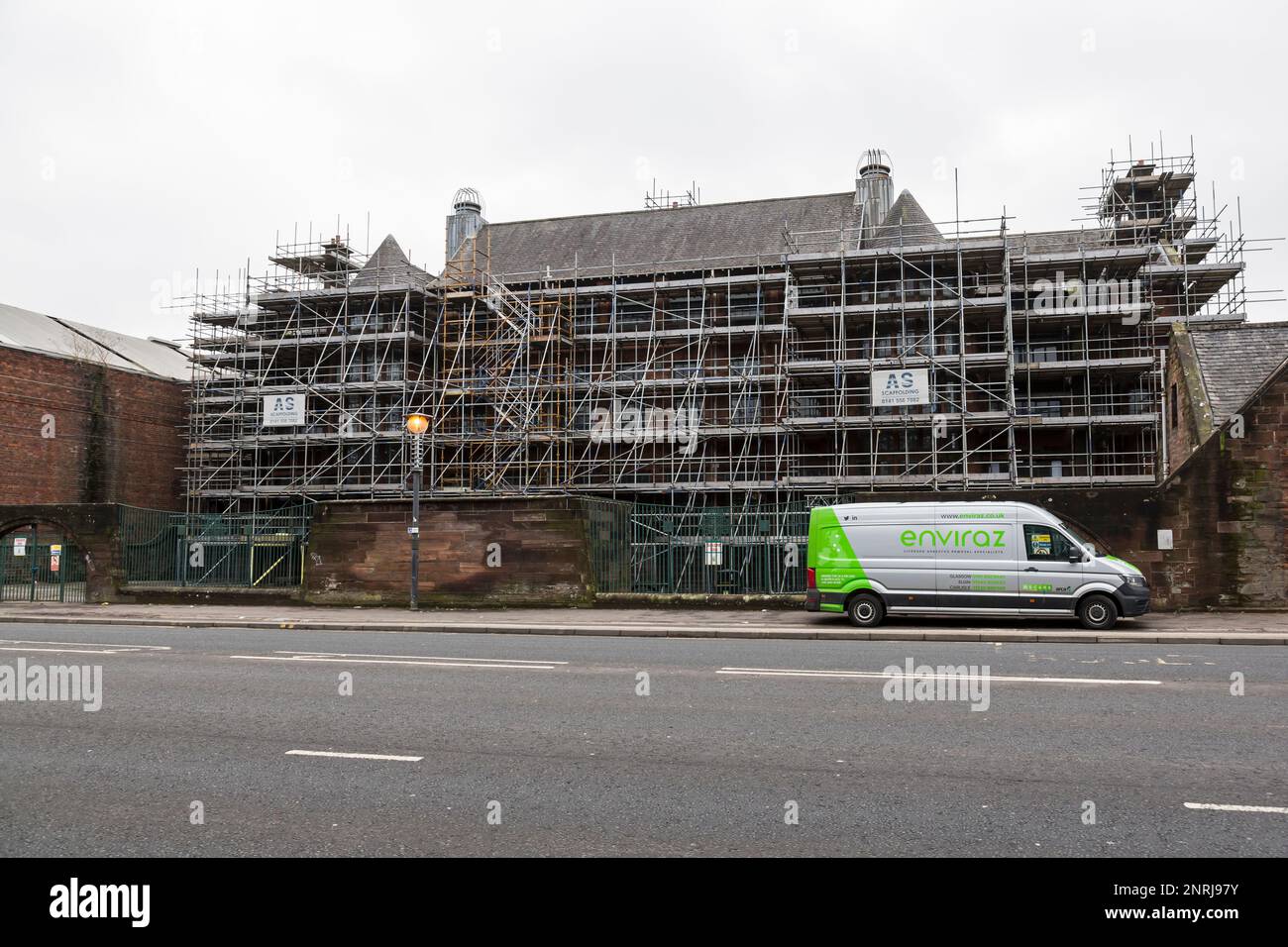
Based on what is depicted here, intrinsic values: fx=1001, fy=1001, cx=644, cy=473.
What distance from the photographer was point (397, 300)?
144 ft

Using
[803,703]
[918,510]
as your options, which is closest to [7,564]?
[918,510]

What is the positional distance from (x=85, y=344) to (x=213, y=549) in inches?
1177

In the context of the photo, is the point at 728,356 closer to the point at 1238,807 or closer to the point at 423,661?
the point at 423,661

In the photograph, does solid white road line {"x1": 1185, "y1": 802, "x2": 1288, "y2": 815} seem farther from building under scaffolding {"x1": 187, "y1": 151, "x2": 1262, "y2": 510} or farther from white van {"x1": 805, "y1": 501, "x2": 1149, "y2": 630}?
building under scaffolding {"x1": 187, "y1": 151, "x2": 1262, "y2": 510}

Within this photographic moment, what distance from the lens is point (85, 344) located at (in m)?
48.7

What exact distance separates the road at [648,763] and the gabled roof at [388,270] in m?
34.4

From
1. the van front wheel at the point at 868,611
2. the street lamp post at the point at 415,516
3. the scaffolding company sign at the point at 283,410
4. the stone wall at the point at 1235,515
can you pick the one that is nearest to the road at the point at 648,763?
the van front wheel at the point at 868,611

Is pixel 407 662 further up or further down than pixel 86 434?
further down

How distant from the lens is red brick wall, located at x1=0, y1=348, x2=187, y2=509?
42719 mm

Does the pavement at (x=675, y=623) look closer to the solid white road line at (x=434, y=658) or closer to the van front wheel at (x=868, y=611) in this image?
the van front wheel at (x=868, y=611)

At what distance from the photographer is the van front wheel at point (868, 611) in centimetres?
1688

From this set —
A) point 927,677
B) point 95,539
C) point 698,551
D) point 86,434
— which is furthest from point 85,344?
point 927,677
